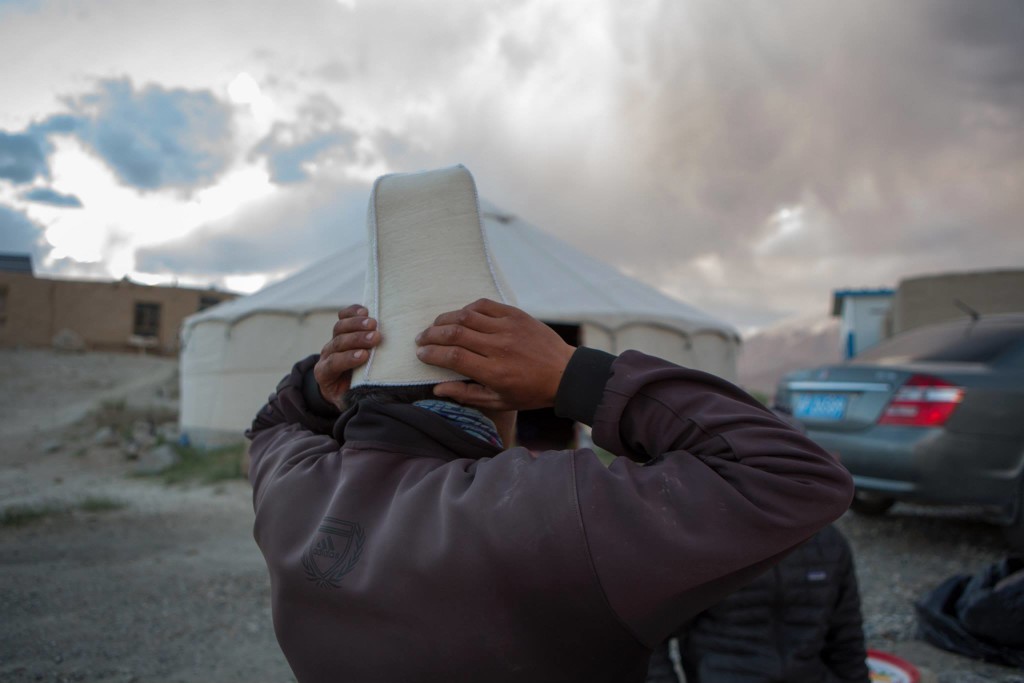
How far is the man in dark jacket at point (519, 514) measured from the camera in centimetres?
69

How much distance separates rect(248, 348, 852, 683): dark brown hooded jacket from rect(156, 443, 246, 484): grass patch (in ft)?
21.6

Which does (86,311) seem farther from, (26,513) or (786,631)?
(786,631)

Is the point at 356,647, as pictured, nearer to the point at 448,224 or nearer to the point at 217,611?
the point at 448,224

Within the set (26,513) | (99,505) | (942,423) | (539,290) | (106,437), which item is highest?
(539,290)

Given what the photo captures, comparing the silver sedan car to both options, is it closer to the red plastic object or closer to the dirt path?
the red plastic object

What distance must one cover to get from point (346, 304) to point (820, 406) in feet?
15.9

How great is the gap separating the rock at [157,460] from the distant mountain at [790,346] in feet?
131

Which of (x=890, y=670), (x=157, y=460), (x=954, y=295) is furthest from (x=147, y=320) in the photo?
(x=890, y=670)

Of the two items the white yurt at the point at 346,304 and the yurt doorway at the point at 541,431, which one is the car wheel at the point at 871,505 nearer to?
the yurt doorway at the point at 541,431

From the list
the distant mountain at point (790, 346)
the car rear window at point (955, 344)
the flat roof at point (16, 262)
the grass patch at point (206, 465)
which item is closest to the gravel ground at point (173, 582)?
the grass patch at point (206, 465)

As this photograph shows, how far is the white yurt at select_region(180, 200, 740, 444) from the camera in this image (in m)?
7.35

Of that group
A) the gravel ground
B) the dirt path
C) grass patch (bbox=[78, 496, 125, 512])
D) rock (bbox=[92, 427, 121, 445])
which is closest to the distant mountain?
Answer: rock (bbox=[92, 427, 121, 445])

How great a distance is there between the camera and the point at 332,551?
77 centimetres

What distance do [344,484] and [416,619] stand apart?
0.56 ft
